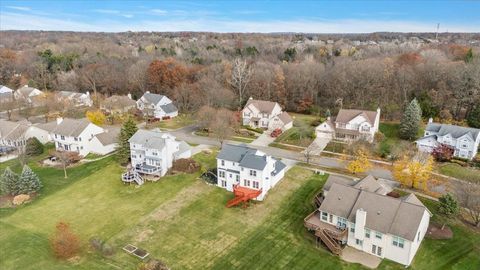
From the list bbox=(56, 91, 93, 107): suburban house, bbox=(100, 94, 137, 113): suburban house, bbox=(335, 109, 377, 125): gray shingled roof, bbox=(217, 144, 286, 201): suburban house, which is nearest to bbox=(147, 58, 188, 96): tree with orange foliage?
bbox=(100, 94, 137, 113): suburban house

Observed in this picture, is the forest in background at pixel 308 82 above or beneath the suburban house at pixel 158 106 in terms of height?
above

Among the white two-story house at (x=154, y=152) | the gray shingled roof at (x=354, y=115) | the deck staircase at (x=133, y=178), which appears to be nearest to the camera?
the deck staircase at (x=133, y=178)

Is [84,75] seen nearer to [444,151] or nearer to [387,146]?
[387,146]

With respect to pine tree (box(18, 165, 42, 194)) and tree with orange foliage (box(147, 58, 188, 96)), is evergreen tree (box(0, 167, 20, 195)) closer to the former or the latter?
pine tree (box(18, 165, 42, 194))

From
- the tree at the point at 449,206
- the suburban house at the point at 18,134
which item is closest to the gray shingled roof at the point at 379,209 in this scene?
the tree at the point at 449,206

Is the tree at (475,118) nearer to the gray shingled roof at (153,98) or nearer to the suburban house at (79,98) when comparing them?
the gray shingled roof at (153,98)

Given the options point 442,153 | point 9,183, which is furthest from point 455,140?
point 9,183

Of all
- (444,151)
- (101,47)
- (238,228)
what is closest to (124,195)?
(238,228)
